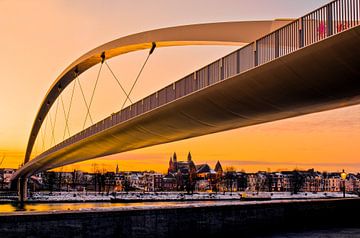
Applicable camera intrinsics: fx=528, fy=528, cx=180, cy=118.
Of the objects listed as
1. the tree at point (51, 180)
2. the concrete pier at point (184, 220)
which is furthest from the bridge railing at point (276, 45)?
the tree at point (51, 180)

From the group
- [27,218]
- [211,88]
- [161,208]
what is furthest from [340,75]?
[27,218]

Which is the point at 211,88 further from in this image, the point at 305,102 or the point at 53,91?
the point at 53,91

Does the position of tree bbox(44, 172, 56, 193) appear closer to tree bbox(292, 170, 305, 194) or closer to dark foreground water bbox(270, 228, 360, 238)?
tree bbox(292, 170, 305, 194)

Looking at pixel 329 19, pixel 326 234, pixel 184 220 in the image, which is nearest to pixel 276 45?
pixel 329 19

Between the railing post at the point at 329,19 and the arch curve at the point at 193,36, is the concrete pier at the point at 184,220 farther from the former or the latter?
the railing post at the point at 329,19

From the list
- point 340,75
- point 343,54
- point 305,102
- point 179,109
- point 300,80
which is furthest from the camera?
point 179,109

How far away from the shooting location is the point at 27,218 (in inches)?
513

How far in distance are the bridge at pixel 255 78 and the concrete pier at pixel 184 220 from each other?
3.46m

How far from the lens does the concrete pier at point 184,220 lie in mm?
13312

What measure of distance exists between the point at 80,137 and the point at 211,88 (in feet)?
68.2

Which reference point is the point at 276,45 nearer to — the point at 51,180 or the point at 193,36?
the point at 193,36

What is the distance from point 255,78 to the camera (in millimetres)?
13484

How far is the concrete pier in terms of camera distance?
43.7ft

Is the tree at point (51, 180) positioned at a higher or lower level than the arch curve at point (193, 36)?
lower
